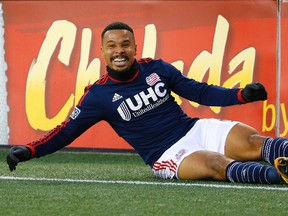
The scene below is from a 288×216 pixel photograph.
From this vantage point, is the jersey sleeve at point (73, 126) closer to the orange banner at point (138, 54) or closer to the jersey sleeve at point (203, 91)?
the jersey sleeve at point (203, 91)

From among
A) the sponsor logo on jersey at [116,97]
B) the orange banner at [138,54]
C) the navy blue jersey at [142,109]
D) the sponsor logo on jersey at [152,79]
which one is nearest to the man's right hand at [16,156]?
the navy blue jersey at [142,109]

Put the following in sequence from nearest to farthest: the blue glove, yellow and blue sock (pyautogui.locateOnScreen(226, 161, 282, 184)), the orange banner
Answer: yellow and blue sock (pyautogui.locateOnScreen(226, 161, 282, 184)) < the blue glove < the orange banner

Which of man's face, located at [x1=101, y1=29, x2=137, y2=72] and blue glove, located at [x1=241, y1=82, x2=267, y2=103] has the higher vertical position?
man's face, located at [x1=101, y1=29, x2=137, y2=72]

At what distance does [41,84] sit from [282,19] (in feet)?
7.51

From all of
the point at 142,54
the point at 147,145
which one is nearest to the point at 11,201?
the point at 147,145

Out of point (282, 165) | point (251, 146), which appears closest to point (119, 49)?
point (251, 146)

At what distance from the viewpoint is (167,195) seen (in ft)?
18.8

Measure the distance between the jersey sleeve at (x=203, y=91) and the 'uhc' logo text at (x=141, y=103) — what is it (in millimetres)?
137

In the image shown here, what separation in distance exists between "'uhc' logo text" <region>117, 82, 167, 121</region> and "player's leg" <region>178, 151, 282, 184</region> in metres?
0.42

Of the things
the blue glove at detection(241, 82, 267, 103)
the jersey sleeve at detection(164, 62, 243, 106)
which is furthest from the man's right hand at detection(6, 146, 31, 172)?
the blue glove at detection(241, 82, 267, 103)

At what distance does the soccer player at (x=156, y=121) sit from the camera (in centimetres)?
652

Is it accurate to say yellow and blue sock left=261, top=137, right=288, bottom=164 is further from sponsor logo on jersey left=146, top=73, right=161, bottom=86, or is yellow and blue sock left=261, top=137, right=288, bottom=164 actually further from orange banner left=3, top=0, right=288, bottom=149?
Answer: orange banner left=3, top=0, right=288, bottom=149

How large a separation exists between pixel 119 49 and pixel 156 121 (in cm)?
53

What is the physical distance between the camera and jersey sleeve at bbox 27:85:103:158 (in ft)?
21.6
